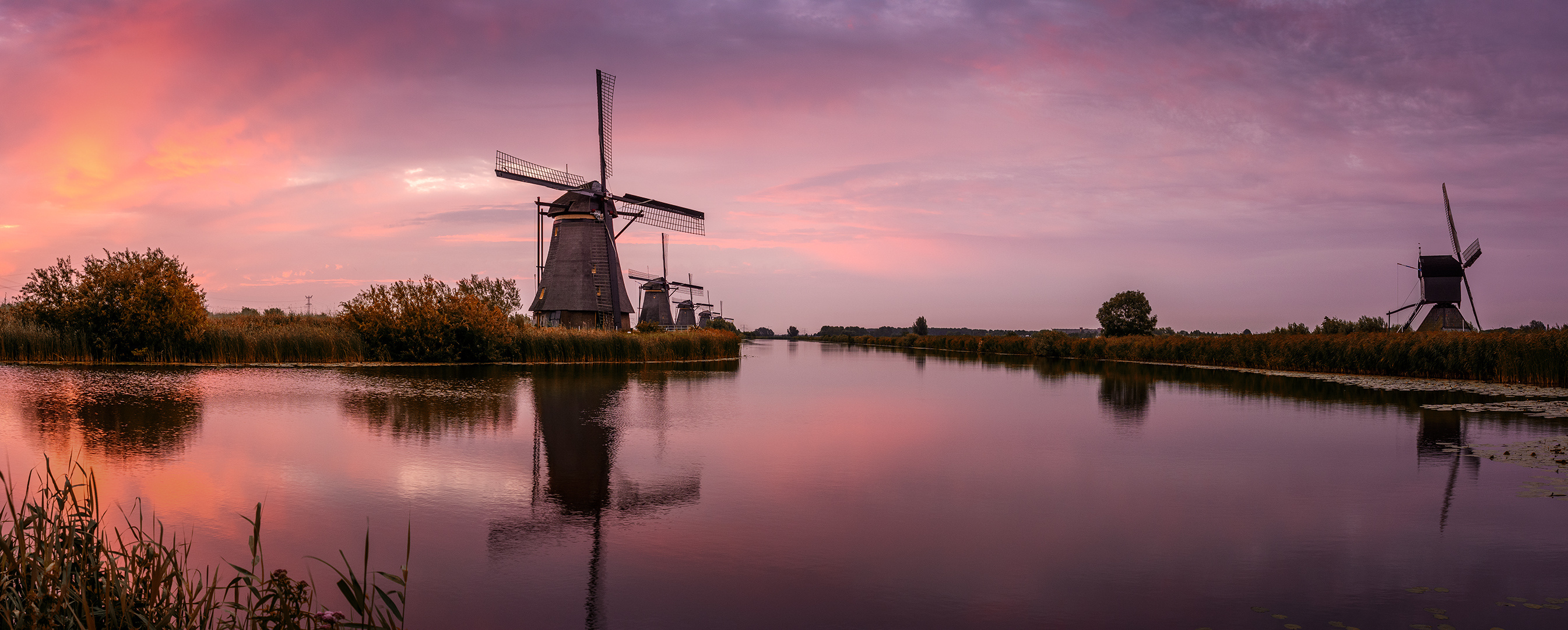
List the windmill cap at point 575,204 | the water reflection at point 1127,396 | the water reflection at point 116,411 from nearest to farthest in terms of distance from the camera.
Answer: the water reflection at point 116,411 < the water reflection at point 1127,396 < the windmill cap at point 575,204

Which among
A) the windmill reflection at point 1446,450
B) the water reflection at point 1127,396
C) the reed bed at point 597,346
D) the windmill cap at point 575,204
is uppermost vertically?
the windmill cap at point 575,204

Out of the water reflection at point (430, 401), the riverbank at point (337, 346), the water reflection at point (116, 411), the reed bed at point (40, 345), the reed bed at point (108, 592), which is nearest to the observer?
the reed bed at point (108, 592)

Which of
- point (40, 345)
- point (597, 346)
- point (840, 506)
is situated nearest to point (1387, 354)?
point (840, 506)

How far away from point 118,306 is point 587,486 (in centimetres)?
2464

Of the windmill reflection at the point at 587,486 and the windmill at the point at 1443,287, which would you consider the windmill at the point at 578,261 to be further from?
the windmill at the point at 1443,287

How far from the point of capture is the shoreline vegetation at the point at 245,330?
2367cm

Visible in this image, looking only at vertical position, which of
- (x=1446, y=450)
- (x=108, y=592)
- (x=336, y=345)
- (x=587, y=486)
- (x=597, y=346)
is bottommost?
(x=1446, y=450)

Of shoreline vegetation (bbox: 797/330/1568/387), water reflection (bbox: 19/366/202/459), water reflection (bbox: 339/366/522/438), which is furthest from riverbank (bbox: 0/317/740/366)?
shoreline vegetation (bbox: 797/330/1568/387)

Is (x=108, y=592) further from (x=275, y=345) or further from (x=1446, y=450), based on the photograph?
(x=275, y=345)

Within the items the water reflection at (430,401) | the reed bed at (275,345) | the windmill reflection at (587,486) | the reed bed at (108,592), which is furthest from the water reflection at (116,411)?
the reed bed at (108,592)

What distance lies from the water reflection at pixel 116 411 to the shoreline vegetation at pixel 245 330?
5.00m

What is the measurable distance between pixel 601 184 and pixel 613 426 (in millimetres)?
29938

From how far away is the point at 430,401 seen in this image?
49.4ft

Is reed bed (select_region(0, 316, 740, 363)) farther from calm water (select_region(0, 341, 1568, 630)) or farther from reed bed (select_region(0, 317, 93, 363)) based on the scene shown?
calm water (select_region(0, 341, 1568, 630))
